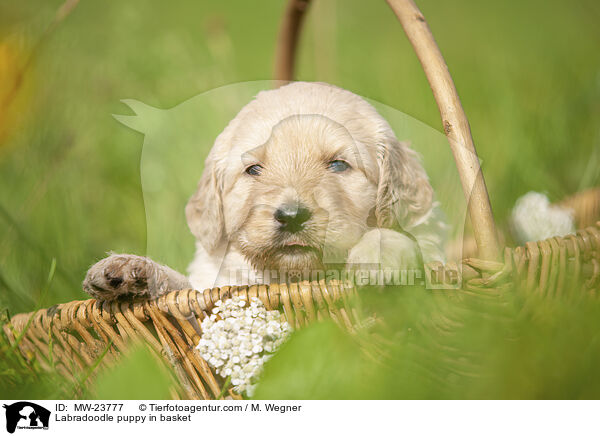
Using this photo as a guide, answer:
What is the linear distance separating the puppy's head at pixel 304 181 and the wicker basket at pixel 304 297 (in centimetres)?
29

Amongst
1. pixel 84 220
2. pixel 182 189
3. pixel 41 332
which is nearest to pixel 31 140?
pixel 84 220

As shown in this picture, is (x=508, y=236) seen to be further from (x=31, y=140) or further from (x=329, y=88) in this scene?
(x=31, y=140)

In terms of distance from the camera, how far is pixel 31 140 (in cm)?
325

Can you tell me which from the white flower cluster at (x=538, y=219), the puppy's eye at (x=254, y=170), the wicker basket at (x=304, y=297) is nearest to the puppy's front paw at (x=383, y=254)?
the wicker basket at (x=304, y=297)

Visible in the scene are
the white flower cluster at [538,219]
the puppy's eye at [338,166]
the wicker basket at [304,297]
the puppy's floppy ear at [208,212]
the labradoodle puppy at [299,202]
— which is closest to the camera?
the wicker basket at [304,297]

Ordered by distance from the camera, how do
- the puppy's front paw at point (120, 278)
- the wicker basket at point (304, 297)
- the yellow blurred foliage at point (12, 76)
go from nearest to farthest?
the wicker basket at point (304, 297)
the puppy's front paw at point (120, 278)
the yellow blurred foliage at point (12, 76)

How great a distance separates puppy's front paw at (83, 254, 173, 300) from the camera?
1.92 meters

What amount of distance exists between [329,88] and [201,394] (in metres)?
1.53
